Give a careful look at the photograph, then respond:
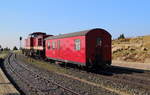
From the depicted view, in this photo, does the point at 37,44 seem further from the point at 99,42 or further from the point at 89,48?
the point at 89,48

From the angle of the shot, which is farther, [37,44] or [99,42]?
[37,44]

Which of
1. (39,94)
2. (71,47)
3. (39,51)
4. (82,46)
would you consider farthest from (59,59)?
(39,94)

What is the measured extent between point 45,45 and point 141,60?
11.7 m

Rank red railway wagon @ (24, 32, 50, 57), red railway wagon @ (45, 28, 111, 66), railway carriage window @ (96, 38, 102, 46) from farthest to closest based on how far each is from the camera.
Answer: red railway wagon @ (24, 32, 50, 57)
railway carriage window @ (96, 38, 102, 46)
red railway wagon @ (45, 28, 111, 66)

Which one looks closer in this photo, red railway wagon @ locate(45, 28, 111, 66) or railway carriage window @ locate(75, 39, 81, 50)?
red railway wagon @ locate(45, 28, 111, 66)

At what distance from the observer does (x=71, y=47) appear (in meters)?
21.2

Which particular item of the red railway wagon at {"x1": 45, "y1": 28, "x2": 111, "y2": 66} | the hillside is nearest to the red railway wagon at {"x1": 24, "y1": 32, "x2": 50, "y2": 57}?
the hillside

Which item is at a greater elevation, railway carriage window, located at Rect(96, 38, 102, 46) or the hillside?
railway carriage window, located at Rect(96, 38, 102, 46)

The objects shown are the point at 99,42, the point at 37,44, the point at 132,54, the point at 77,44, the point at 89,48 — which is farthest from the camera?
the point at 37,44

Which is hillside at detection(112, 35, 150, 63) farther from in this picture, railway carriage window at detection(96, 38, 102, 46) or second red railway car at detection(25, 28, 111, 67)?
railway carriage window at detection(96, 38, 102, 46)

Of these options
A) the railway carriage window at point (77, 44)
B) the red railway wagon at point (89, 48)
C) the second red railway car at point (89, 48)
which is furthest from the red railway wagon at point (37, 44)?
the railway carriage window at point (77, 44)

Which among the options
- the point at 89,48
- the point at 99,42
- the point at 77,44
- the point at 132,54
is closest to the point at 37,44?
the point at 132,54

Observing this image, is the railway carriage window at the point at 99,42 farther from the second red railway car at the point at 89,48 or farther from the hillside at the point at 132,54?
the hillside at the point at 132,54

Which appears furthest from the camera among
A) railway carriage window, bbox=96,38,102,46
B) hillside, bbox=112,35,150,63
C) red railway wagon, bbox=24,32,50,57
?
red railway wagon, bbox=24,32,50,57
